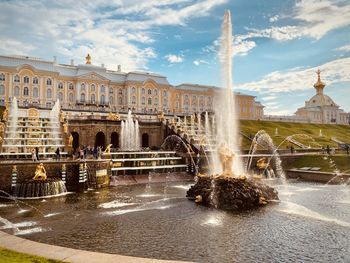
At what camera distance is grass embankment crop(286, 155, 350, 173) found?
107 ft

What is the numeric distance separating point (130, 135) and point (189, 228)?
36.2m

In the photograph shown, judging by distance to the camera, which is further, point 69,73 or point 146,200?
point 69,73

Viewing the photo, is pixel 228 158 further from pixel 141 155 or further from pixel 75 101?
pixel 75 101

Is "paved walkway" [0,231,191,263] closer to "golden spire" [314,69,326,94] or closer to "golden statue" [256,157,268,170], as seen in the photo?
"golden statue" [256,157,268,170]

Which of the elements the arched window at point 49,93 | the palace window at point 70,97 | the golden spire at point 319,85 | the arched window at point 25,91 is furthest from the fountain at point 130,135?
the golden spire at point 319,85

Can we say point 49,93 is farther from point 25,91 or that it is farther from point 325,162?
point 325,162

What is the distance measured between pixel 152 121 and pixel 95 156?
2227cm

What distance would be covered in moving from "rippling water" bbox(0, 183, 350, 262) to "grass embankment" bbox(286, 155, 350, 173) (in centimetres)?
1305

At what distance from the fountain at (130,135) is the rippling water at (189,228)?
27.1 metres

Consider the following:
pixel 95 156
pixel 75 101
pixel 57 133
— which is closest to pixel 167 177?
pixel 95 156

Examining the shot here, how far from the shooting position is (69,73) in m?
91.0

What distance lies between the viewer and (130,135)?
4866 cm

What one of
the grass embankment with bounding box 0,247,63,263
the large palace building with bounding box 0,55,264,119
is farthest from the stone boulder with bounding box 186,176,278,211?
the large palace building with bounding box 0,55,264,119

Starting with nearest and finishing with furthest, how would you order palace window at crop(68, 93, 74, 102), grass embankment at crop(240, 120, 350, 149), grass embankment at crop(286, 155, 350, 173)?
grass embankment at crop(286, 155, 350, 173) < grass embankment at crop(240, 120, 350, 149) < palace window at crop(68, 93, 74, 102)
